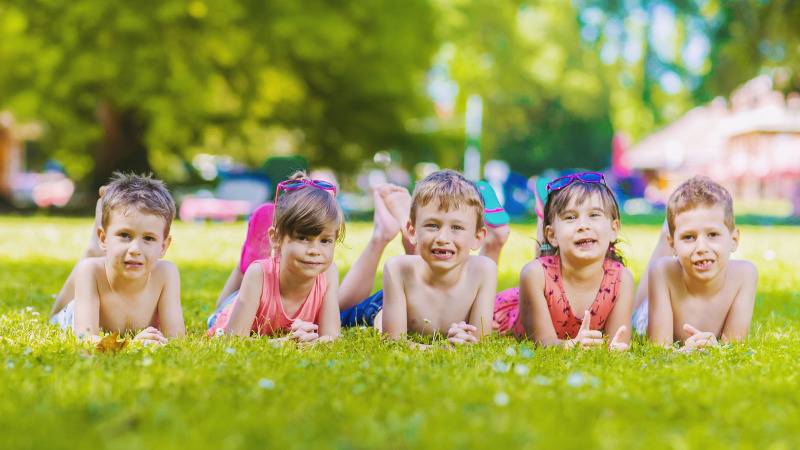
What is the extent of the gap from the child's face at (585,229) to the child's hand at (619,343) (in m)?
0.50

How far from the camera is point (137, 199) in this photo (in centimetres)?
452

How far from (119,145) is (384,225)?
19159 mm

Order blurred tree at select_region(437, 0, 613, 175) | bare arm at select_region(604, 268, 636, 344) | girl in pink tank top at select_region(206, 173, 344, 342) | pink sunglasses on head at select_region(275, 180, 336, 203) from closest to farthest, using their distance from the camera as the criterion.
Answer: girl in pink tank top at select_region(206, 173, 344, 342)
bare arm at select_region(604, 268, 636, 344)
pink sunglasses on head at select_region(275, 180, 336, 203)
blurred tree at select_region(437, 0, 613, 175)

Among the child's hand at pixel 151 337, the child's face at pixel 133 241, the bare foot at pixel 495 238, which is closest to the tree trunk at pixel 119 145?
the bare foot at pixel 495 238

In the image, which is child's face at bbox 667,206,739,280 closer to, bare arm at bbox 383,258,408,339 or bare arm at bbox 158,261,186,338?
bare arm at bbox 383,258,408,339

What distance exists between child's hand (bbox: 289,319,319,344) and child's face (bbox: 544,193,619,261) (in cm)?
162

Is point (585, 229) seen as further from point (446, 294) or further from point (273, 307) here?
point (273, 307)

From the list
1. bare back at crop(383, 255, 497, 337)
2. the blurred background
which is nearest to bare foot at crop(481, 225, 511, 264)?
bare back at crop(383, 255, 497, 337)

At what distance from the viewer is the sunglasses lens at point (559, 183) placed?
16.0 ft

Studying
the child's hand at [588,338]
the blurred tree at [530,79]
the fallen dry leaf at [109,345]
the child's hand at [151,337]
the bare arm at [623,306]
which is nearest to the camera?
the fallen dry leaf at [109,345]

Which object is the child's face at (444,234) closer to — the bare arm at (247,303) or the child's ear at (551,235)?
the child's ear at (551,235)

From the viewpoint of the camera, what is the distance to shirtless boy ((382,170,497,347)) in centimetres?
470

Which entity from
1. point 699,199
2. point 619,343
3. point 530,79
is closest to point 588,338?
point 619,343

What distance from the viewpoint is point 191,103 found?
18.6 metres
